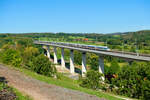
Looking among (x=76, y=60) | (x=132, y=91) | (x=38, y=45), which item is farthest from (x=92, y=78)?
(x=38, y=45)

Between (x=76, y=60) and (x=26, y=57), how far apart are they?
84.3 feet

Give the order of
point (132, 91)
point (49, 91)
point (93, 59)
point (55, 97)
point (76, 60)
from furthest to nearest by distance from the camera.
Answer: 1. point (76, 60)
2. point (93, 59)
3. point (132, 91)
4. point (49, 91)
5. point (55, 97)

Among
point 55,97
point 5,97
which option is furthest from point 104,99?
point 5,97

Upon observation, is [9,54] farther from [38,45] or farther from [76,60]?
[38,45]

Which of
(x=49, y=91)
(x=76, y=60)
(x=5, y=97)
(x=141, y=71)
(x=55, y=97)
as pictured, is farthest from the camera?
(x=76, y=60)

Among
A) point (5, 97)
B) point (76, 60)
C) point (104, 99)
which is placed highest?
point (5, 97)

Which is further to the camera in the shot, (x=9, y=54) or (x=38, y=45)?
(x=38, y=45)

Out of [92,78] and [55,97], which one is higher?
[55,97]

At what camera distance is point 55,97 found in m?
13.9

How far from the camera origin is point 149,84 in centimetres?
2389

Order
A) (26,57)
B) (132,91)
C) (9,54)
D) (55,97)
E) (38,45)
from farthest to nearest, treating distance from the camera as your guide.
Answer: (38,45)
(26,57)
(9,54)
(132,91)
(55,97)

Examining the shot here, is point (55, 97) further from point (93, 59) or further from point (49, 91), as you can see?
point (93, 59)

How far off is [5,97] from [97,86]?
18186mm

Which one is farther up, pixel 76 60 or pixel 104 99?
pixel 104 99
